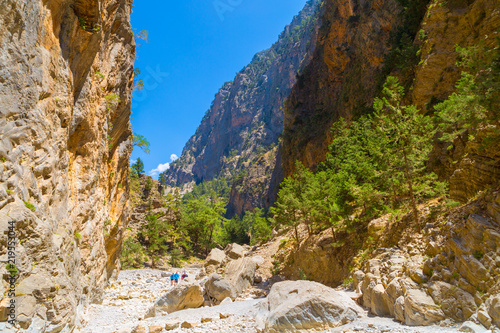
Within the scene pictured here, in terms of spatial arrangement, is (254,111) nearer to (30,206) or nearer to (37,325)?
(30,206)

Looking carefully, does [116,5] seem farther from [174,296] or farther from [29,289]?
[174,296]

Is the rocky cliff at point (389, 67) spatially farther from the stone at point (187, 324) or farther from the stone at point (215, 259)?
the stone at point (215, 259)

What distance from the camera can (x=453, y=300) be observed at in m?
6.54

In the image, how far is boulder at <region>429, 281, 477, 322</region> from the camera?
617 centimetres

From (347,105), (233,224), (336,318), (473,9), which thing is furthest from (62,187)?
(233,224)

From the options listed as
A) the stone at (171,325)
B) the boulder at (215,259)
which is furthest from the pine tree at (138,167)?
the stone at (171,325)

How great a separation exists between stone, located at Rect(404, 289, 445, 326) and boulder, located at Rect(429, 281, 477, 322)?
16cm

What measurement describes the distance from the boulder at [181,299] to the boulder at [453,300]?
10.9 metres

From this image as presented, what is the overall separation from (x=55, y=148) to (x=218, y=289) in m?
11.7

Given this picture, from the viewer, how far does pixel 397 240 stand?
1132cm

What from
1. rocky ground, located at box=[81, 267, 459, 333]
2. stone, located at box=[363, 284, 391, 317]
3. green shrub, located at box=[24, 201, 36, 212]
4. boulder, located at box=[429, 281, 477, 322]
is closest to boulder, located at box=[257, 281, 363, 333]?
rocky ground, located at box=[81, 267, 459, 333]

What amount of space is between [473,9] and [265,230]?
30.9 metres

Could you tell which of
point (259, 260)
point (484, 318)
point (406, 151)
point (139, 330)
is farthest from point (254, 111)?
point (484, 318)

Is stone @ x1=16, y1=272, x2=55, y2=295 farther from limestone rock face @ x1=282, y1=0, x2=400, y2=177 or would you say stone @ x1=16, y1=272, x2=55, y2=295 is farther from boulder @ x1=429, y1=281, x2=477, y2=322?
limestone rock face @ x1=282, y1=0, x2=400, y2=177
